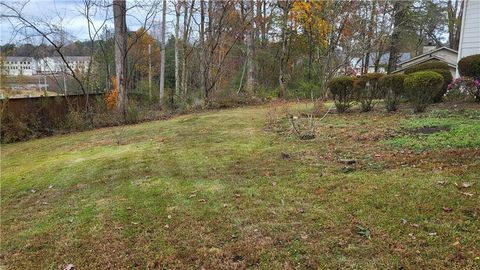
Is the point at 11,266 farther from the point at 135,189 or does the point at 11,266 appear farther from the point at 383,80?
the point at 383,80

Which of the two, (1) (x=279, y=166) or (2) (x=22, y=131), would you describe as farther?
(2) (x=22, y=131)

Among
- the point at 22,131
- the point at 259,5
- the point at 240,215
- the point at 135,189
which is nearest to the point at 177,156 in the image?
the point at 135,189

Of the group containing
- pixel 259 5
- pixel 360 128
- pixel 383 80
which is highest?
pixel 259 5

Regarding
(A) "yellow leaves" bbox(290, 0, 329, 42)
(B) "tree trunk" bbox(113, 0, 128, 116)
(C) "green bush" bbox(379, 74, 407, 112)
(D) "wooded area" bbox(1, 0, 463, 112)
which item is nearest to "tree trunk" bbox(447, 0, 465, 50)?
(D) "wooded area" bbox(1, 0, 463, 112)

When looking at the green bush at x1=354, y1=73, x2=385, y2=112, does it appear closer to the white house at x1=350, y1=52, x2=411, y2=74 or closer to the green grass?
the green grass

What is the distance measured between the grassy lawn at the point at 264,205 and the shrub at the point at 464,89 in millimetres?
2016

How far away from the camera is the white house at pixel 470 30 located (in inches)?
406

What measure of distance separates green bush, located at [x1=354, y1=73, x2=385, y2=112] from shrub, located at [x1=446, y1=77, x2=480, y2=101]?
5.94 feet

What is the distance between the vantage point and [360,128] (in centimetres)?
746

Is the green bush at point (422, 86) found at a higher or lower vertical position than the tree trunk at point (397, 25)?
lower

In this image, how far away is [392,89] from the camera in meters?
8.91

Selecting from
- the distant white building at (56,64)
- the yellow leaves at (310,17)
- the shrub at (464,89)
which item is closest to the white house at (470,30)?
the shrub at (464,89)

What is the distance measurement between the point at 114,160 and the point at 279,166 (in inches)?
122

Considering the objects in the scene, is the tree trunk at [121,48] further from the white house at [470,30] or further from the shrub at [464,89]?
the white house at [470,30]
